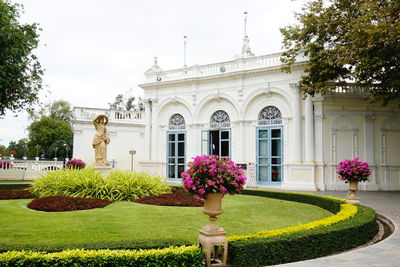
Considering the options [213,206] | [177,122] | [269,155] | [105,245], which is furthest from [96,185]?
[177,122]

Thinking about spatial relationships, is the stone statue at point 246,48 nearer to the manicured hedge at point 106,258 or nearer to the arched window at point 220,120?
the arched window at point 220,120

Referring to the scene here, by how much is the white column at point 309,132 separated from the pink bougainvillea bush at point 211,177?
1330cm

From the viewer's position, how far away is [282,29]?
634 inches

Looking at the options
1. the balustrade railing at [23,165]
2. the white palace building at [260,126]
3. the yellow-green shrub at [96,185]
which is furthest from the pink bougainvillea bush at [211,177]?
the balustrade railing at [23,165]

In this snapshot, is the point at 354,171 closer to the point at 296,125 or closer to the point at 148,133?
the point at 296,125

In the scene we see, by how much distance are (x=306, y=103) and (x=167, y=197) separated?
942cm

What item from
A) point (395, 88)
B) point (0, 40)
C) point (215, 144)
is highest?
point (0, 40)

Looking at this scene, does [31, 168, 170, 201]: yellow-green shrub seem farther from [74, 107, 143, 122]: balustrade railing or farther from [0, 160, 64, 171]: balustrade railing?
[74, 107, 143, 122]: balustrade railing

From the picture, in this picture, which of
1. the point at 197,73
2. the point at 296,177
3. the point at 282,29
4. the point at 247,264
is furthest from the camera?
the point at 197,73

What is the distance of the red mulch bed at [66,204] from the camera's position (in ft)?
34.3

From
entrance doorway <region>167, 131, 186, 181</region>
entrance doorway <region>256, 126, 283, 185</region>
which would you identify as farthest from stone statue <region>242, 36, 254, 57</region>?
entrance doorway <region>167, 131, 186, 181</region>

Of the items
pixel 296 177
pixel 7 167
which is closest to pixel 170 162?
pixel 296 177

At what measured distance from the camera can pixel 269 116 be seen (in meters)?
20.2

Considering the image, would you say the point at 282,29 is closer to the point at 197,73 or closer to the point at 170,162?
the point at 197,73
